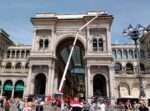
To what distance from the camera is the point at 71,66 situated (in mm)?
65875

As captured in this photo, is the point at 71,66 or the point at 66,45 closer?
the point at 66,45

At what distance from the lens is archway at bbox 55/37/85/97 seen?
45.9m

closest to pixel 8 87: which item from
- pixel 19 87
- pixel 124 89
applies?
pixel 19 87

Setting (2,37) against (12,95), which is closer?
(12,95)

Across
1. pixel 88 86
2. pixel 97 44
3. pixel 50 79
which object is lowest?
pixel 88 86

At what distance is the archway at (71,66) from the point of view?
151ft

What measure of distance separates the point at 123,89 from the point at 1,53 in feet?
125

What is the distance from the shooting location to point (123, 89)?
189 feet

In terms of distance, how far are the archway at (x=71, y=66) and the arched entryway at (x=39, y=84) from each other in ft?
10.5

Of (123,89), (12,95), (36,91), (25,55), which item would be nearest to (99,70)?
(36,91)

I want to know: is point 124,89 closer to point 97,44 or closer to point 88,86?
point 97,44

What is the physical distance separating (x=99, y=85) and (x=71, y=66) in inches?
933

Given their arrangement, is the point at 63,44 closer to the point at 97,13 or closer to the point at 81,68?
the point at 97,13

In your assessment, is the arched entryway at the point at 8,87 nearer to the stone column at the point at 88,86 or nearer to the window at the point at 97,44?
the stone column at the point at 88,86
